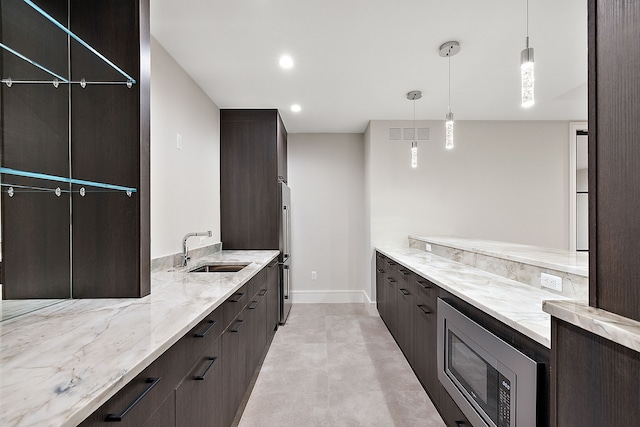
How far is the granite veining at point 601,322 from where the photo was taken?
56 cm

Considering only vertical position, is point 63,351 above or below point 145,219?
below

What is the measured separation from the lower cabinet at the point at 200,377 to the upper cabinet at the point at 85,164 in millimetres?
447

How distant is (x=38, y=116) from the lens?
138 centimetres

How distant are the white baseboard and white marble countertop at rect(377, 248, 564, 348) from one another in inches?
100

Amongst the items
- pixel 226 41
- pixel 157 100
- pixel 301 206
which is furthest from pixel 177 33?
pixel 301 206

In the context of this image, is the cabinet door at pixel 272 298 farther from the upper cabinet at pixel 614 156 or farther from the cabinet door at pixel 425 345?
the upper cabinet at pixel 614 156

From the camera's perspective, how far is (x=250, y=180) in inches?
153

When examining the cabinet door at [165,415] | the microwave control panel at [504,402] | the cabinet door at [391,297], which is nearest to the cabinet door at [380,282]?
the cabinet door at [391,297]

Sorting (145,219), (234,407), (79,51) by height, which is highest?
(79,51)

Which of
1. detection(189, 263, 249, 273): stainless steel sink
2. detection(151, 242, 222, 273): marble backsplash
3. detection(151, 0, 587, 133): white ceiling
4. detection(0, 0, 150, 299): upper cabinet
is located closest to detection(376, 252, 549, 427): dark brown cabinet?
detection(189, 263, 249, 273): stainless steel sink

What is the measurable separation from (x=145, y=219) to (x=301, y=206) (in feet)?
11.3

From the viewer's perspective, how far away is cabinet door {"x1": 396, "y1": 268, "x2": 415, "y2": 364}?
2594 mm

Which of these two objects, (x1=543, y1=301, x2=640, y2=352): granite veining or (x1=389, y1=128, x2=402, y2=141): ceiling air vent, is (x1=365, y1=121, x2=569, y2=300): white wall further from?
(x1=543, y1=301, x2=640, y2=352): granite veining

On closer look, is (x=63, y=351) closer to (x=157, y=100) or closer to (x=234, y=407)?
(x=234, y=407)
